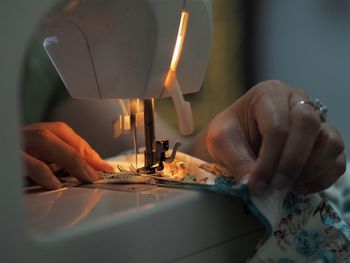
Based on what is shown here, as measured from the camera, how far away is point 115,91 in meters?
0.74

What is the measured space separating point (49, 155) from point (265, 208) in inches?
13.2

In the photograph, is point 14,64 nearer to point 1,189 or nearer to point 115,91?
point 1,189

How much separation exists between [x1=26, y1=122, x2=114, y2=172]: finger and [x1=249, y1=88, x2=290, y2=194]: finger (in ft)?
0.95

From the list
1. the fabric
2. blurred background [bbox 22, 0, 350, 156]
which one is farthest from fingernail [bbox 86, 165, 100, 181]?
blurred background [bbox 22, 0, 350, 156]

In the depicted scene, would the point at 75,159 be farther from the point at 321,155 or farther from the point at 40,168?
the point at 321,155

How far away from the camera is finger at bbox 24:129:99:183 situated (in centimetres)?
75

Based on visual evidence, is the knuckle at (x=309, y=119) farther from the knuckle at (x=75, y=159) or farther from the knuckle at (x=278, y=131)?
the knuckle at (x=75, y=159)

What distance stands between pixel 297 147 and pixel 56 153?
0.35 meters

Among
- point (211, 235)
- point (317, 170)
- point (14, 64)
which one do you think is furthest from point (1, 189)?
point (317, 170)

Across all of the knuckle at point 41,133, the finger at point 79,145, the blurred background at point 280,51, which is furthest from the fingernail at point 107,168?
the blurred background at point 280,51

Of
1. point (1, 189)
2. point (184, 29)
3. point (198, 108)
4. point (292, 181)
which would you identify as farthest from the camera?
point (198, 108)

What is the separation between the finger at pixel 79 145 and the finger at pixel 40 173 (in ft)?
0.36

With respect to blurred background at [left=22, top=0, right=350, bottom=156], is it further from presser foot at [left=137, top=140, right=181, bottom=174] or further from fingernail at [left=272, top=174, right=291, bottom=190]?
fingernail at [left=272, top=174, right=291, bottom=190]

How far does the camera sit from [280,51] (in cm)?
187
